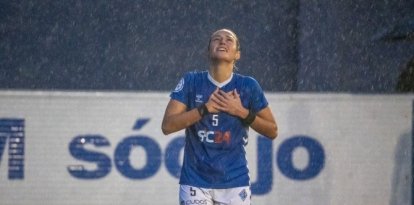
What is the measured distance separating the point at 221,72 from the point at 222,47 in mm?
193

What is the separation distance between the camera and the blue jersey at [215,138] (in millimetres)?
4922

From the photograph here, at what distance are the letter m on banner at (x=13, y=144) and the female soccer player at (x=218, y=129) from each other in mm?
3054

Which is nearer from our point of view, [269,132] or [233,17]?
[269,132]

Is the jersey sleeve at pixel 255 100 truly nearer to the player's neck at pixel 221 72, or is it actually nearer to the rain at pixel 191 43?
the player's neck at pixel 221 72

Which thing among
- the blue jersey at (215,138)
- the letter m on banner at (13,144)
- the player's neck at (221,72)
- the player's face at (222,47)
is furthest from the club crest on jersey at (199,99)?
the letter m on banner at (13,144)

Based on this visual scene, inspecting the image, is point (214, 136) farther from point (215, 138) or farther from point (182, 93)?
point (182, 93)

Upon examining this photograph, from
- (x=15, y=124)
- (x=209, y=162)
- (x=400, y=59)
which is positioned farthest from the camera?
(x=400, y=59)

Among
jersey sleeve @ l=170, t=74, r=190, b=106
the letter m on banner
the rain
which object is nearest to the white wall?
the letter m on banner

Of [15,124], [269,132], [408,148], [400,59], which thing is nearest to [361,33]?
[400,59]

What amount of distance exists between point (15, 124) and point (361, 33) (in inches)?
240

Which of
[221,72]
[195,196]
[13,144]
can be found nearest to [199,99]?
[221,72]

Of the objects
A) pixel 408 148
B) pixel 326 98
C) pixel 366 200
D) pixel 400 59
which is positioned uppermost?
pixel 400 59

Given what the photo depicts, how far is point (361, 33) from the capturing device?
38.9 feet

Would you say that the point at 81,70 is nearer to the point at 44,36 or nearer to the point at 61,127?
the point at 44,36
